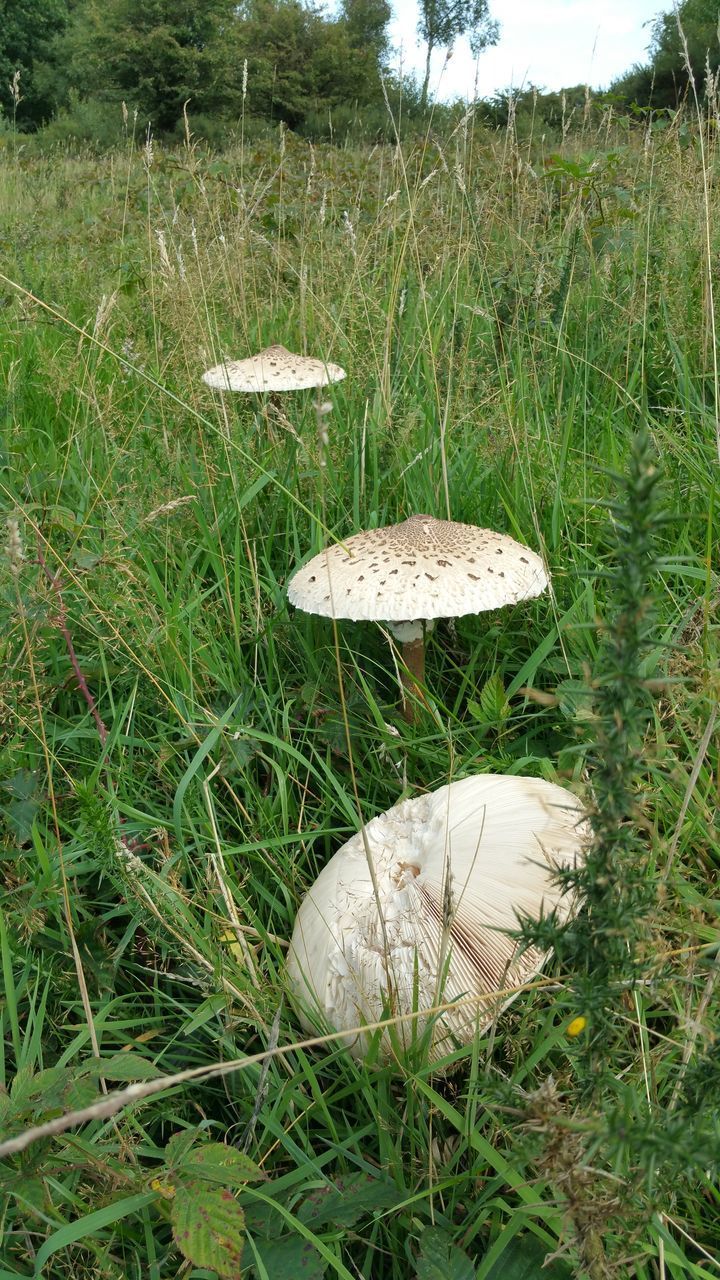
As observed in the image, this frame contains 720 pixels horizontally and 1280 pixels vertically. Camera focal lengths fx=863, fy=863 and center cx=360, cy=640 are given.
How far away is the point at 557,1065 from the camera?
4.35 ft

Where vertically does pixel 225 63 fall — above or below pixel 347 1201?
above

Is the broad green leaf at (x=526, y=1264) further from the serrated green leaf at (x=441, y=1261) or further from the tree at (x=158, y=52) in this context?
the tree at (x=158, y=52)

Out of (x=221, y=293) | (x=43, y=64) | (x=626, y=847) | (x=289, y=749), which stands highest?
(x=43, y=64)

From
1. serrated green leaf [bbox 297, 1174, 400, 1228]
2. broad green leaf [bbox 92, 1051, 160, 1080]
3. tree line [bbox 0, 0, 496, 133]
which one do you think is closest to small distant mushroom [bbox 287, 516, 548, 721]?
broad green leaf [bbox 92, 1051, 160, 1080]

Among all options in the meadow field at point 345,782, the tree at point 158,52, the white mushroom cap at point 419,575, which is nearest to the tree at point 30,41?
the tree at point 158,52

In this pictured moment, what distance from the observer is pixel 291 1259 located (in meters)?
1.10

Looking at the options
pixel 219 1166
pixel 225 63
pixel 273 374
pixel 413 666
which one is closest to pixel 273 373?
pixel 273 374

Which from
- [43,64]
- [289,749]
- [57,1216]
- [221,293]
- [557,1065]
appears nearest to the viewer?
[57,1216]

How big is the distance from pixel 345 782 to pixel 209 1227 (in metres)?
0.97

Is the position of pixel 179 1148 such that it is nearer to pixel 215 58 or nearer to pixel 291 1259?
pixel 291 1259

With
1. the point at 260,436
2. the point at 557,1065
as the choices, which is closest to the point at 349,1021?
the point at 557,1065

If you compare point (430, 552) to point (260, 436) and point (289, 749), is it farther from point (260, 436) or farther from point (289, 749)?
point (260, 436)

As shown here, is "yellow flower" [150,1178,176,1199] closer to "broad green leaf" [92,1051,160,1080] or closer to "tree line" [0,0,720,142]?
"broad green leaf" [92,1051,160,1080]

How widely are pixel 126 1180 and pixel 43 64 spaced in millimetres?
37782
